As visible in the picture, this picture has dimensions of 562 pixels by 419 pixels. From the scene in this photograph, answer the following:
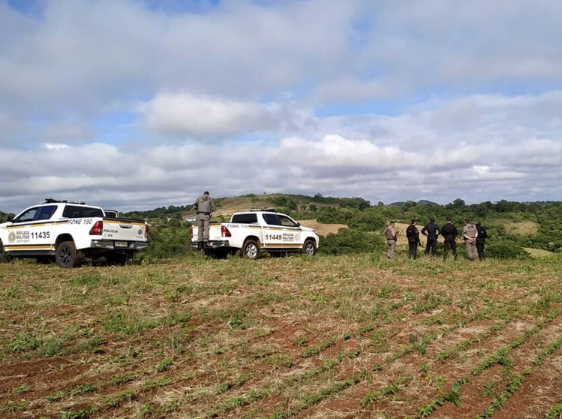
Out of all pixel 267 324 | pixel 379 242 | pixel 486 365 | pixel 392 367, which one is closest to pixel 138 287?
pixel 267 324

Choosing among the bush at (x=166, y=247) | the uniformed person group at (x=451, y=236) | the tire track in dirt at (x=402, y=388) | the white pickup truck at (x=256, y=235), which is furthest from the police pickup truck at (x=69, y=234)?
the uniformed person group at (x=451, y=236)

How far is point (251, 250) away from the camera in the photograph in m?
15.9

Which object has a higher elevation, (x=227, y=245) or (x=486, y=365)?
(x=227, y=245)

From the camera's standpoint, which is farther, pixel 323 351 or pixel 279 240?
pixel 279 240

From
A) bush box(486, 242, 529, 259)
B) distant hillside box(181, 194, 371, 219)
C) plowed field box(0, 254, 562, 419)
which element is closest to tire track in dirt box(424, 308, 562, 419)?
plowed field box(0, 254, 562, 419)

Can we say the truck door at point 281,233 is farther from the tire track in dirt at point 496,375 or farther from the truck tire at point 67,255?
the tire track in dirt at point 496,375

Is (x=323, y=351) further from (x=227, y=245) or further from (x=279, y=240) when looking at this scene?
(x=279, y=240)

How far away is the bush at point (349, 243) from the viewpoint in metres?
33.7

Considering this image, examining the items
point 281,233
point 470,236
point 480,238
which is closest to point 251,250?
point 281,233

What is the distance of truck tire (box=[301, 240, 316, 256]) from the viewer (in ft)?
59.1

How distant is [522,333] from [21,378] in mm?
6345

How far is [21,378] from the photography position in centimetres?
503

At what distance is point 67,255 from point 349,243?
25.3 meters

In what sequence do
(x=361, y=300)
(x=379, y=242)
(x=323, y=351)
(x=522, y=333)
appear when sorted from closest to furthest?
(x=323, y=351) → (x=522, y=333) → (x=361, y=300) → (x=379, y=242)
